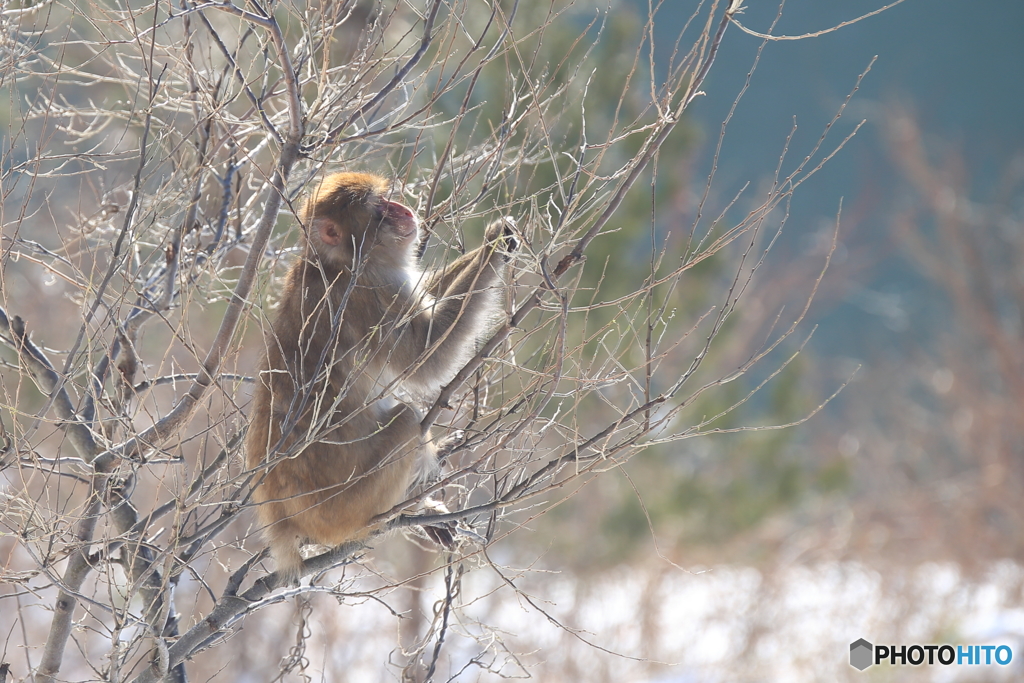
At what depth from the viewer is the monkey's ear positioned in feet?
11.0

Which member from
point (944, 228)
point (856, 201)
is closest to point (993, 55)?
point (856, 201)

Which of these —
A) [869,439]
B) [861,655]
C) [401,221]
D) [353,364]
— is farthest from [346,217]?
[869,439]

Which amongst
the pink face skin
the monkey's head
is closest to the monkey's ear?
the monkey's head

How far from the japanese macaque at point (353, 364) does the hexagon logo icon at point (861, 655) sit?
27.8ft

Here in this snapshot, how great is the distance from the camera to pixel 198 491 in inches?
93.7

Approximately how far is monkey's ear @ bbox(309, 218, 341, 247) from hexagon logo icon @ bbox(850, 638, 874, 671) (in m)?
8.86

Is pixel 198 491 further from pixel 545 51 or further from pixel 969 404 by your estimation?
pixel 969 404

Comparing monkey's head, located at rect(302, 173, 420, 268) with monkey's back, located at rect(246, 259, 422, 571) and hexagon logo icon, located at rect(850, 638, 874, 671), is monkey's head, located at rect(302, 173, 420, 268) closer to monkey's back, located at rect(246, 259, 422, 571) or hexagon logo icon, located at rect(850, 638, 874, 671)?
monkey's back, located at rect(246, 259, 422, 571)

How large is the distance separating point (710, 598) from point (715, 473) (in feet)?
5.88

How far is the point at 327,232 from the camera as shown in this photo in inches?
132

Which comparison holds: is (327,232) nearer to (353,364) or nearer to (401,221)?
(401,221)

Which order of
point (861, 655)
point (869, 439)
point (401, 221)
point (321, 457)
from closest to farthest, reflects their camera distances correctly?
point (321, 457)
point (401, 221)
point (861, 655)
point (869, 439)

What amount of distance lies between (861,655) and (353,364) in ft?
31.0

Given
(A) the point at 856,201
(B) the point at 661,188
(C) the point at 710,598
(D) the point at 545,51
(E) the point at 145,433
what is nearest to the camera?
(E) the point at 145,433
